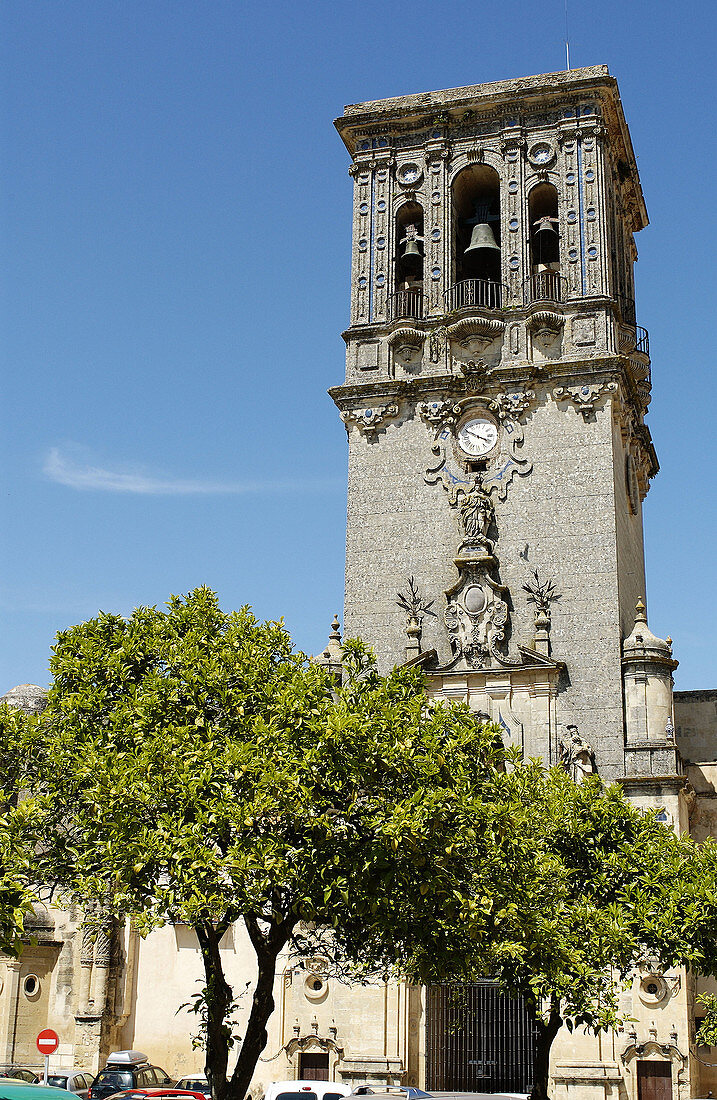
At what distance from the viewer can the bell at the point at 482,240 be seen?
130 ft

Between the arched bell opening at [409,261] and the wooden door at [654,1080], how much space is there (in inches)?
847

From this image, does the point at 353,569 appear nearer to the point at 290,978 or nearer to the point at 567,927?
the point at 290,978

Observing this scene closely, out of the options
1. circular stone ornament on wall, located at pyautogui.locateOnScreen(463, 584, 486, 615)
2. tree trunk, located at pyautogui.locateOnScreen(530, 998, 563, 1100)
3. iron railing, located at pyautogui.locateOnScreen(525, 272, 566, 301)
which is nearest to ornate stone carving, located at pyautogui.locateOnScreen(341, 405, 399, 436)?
iron railing, located at pyautogui.locateOnScreen(525, 272, 566, 301)

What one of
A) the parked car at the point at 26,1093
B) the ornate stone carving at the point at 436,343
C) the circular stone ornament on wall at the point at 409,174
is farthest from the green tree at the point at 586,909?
the circular stone ornament on wall at the point at 409,174

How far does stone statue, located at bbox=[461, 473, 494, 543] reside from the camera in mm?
36125

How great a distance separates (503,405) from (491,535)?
389cm

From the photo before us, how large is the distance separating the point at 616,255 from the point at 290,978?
2344cm

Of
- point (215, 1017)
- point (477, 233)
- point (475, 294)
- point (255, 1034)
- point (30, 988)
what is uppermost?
point (477, 233)

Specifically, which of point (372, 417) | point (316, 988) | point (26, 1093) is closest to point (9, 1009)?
point (316, 988)

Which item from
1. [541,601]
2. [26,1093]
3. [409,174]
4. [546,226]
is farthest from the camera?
[409,174]

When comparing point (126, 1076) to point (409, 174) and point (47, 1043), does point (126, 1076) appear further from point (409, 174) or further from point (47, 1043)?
point (409, 174)

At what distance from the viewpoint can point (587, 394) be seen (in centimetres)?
3684

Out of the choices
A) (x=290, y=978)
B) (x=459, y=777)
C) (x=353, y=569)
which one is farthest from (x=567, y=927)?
(x=353, y=569)

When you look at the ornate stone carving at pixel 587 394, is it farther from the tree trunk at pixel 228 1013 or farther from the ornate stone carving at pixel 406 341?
the tree trunk at pixel 228 1013
